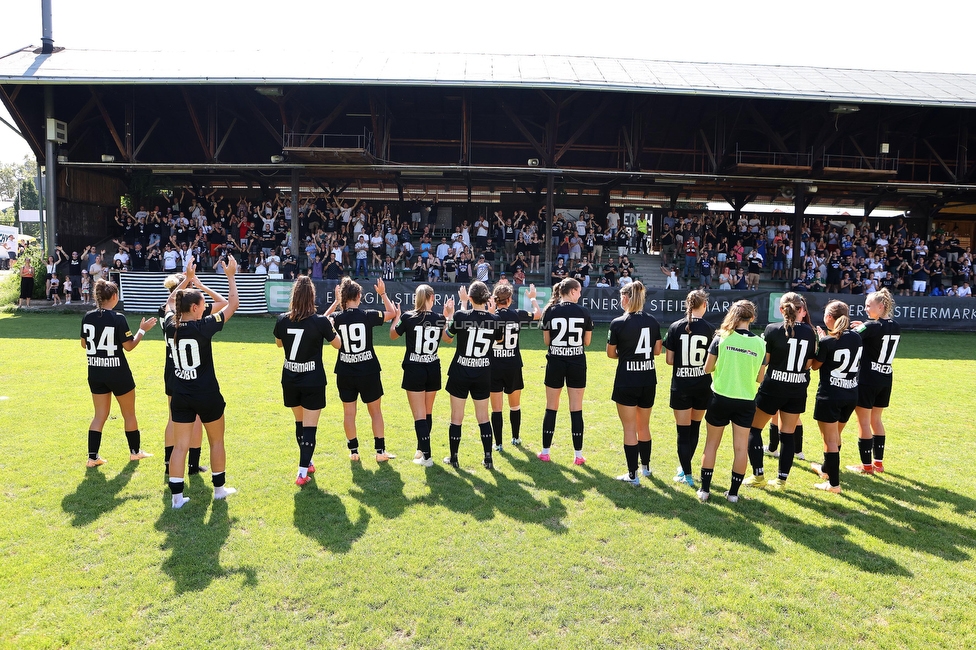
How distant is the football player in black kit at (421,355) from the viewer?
6195 millimetres

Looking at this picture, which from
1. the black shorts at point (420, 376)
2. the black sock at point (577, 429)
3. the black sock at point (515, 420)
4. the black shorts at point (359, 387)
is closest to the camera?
the black shorts at point (359, 387)

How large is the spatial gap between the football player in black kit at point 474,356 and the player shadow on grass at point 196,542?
7.50 ft

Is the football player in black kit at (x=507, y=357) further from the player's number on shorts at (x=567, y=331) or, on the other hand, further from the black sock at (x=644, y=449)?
the black sock at (x=644, y=449)

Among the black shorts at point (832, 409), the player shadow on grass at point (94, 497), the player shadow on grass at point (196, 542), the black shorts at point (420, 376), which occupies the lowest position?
the player shadow on grass at point (196, 542)

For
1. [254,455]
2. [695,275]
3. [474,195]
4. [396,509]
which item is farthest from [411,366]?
[474,195]

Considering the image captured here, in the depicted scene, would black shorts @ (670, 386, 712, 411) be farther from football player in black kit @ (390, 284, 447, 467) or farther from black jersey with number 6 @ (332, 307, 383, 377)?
black jersey with number 6 @ (332, 307, 383, 377)

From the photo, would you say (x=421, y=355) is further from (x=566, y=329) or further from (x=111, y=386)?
(x=111, y=386)

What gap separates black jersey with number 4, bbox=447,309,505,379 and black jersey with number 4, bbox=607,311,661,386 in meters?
1.21

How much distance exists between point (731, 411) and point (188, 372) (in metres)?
4.67

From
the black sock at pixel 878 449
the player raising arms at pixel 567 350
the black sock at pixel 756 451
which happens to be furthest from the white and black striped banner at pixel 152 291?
the black sock at pixel 878 449

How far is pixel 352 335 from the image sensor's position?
6027mm

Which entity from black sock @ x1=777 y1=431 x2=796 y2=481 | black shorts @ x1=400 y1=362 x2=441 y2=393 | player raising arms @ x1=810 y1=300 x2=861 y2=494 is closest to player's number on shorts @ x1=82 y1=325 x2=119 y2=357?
black shorts @ x1=400 y1=362 x2=441 y2=393

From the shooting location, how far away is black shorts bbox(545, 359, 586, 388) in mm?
6480

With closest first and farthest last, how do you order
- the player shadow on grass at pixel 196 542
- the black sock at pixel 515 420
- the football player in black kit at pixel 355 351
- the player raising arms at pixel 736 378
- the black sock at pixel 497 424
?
the player shadow on grass at pixel 196 542 → the player raising arms at pixel 736 378 → the football player in black kit at pixel 355 351 → the black sock at pixel 497 424 → the black sock at pixel 515 420
